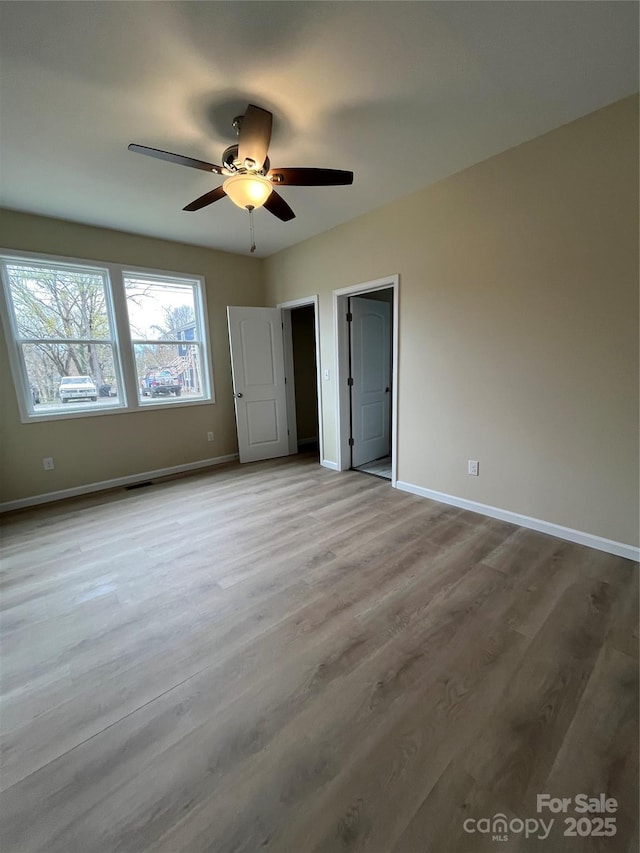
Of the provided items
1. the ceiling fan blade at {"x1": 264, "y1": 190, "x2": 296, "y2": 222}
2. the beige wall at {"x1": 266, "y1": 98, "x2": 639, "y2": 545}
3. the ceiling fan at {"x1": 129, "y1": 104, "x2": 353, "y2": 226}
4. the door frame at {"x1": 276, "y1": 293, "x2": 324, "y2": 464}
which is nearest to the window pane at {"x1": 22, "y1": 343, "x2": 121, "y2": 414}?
the door frame at {"x1": 276, "y1": 293, "x2": 324, "y2": 464}

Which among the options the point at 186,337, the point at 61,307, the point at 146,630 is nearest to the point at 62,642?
the point at 146,630

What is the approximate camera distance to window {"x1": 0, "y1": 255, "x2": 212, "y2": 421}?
331 cm

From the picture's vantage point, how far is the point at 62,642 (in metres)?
1.72

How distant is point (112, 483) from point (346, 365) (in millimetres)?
3043

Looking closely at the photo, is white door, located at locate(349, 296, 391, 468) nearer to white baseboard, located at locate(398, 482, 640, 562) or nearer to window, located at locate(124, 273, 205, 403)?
white baseboard, located at locate(398, 482, 640, 562)

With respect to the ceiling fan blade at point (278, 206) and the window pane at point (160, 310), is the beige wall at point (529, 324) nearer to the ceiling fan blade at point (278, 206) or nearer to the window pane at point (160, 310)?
the ceiling fan blade at point (278, 206)

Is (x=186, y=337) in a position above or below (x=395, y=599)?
above

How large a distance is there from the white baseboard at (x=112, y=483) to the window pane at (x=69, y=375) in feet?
2.87

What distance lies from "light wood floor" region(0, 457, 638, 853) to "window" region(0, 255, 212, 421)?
5.90 ft

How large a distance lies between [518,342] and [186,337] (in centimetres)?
371

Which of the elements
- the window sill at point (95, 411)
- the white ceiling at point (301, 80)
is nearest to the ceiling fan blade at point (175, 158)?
the white ceiling at point (301, 80)

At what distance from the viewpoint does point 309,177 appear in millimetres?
1991

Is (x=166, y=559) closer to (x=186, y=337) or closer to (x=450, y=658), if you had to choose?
(x=450, y=658)

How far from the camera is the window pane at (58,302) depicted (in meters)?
3.28
